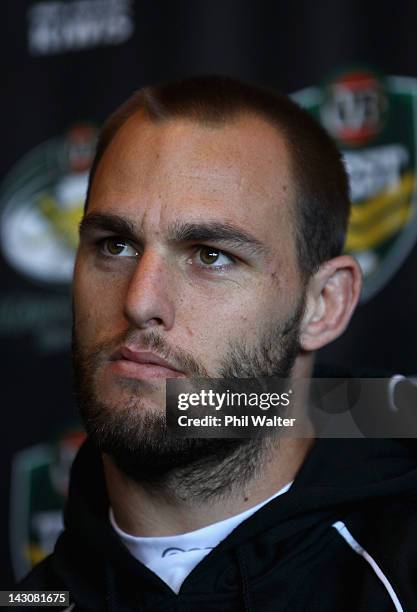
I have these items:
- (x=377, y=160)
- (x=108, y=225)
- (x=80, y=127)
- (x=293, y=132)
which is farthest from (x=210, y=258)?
(x=80, y=127)

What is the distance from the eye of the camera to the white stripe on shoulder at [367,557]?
96cm

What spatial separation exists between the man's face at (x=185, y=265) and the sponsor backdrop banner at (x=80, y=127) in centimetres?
48

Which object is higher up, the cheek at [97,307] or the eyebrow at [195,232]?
the eyebrow at [195,232]

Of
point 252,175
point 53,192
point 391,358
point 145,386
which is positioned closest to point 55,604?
point 145,386

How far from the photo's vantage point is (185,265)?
108 centimetres

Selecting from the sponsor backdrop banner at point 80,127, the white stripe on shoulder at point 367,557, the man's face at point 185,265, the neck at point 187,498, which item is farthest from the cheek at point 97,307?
the sponsor backdrop banner at point 80,127

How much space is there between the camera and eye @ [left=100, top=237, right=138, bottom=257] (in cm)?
112

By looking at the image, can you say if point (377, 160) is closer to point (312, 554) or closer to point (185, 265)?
point (185, 265)

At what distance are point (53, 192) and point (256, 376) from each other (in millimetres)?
931

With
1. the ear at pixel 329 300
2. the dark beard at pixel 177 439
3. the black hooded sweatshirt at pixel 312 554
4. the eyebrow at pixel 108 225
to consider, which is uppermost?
the eyebrow at pixel 108 225

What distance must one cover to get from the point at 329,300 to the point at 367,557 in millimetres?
359

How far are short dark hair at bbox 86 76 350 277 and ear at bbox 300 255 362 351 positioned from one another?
0.02 metres

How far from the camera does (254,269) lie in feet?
3.65

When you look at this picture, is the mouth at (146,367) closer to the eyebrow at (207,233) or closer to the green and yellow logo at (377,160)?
the eyebrow at (207,233)
